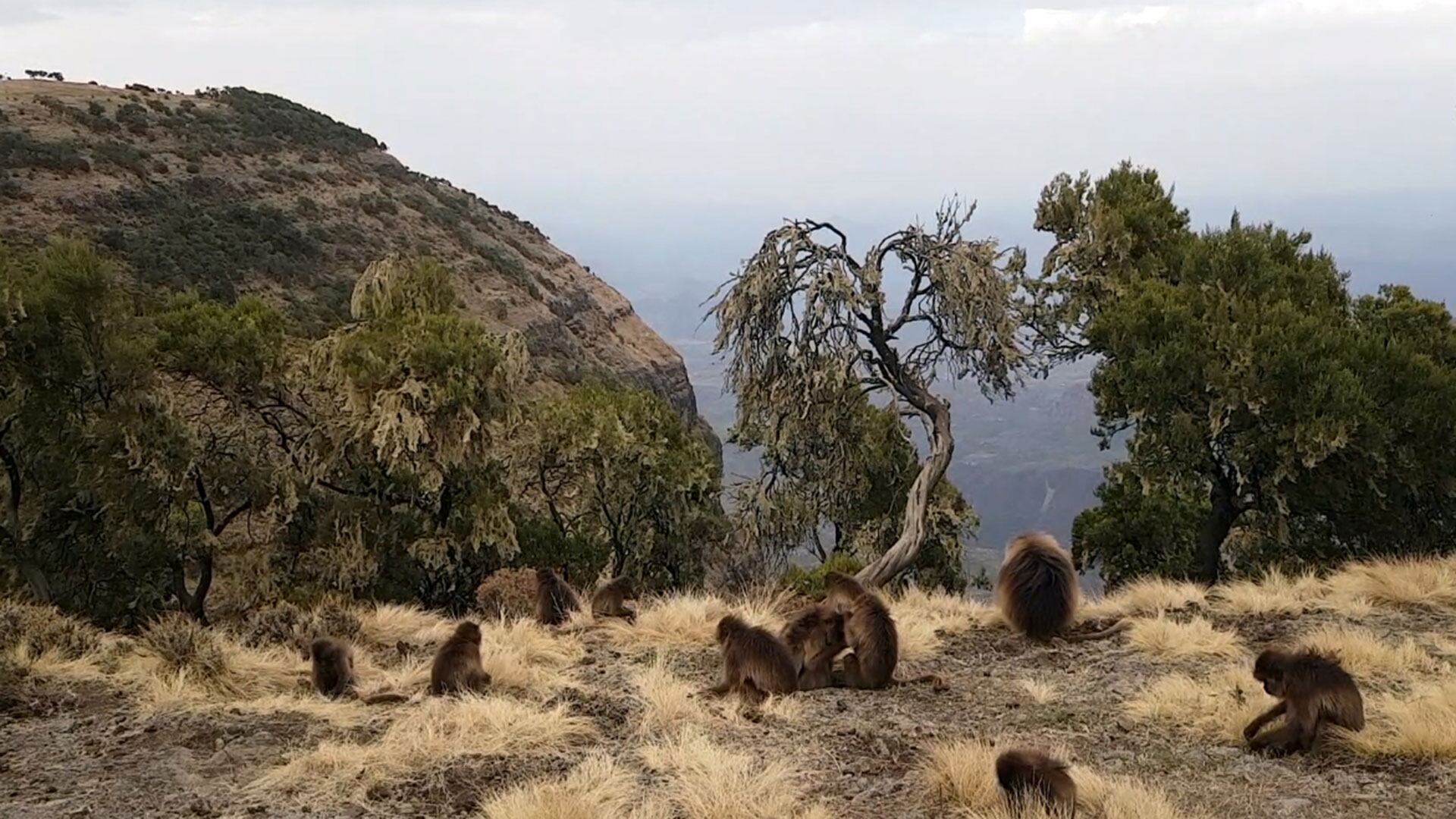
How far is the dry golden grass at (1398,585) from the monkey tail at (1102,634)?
271cm

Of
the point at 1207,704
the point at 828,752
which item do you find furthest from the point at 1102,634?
the point at 828,752

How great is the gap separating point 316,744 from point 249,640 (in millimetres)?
3898

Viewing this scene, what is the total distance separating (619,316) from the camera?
187ft

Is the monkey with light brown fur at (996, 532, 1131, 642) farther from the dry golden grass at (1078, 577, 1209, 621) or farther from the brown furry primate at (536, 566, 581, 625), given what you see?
the brown furry primate at (536, 566, 581, 625)

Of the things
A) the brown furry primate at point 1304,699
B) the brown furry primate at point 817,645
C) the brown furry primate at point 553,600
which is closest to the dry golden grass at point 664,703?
the brown furry primate at point 817,645

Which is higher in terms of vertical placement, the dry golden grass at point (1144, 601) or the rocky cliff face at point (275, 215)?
the rocky cliff face at point (275, 215)

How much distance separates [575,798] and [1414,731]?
4.81m

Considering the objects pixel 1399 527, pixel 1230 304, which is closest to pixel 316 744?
pixel 1230 304

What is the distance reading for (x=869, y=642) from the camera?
25.7ft

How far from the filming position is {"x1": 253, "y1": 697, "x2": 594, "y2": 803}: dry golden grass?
5746 millimetres

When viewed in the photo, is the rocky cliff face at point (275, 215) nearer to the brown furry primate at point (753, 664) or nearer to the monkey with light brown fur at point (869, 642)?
the brown furry primate at point (753, 664)

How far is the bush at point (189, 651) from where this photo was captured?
8.02m

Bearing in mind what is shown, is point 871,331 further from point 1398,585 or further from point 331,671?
point 331,671

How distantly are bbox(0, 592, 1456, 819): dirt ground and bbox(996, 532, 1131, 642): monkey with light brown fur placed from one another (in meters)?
0.61
